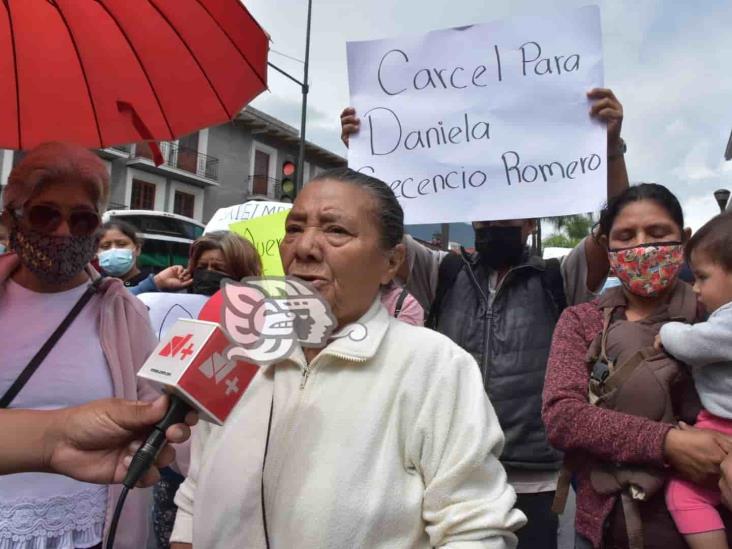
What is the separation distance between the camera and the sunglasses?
171cm

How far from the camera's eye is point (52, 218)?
1.73 meters

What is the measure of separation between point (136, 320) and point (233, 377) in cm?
97

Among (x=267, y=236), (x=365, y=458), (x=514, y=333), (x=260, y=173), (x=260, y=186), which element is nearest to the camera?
(x=365, y=458)

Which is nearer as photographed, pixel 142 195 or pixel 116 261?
pixel 116 261

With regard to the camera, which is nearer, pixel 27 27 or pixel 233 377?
pixel 233 377

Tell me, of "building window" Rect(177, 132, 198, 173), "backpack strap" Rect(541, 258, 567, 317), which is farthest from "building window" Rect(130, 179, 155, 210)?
"backpack strap" Rect(541, 258, 567, 317)

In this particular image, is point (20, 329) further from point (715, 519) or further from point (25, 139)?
point (715, 519)

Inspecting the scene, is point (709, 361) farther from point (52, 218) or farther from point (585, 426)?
point (52, 218)

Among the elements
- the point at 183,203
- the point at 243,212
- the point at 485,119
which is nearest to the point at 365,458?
the point at 485,119

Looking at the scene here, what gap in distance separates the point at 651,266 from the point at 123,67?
1825mm

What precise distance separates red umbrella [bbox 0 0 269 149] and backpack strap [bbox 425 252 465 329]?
1.06 m

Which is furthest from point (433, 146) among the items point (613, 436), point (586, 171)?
point (613, 436)

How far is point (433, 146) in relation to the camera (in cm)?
242
